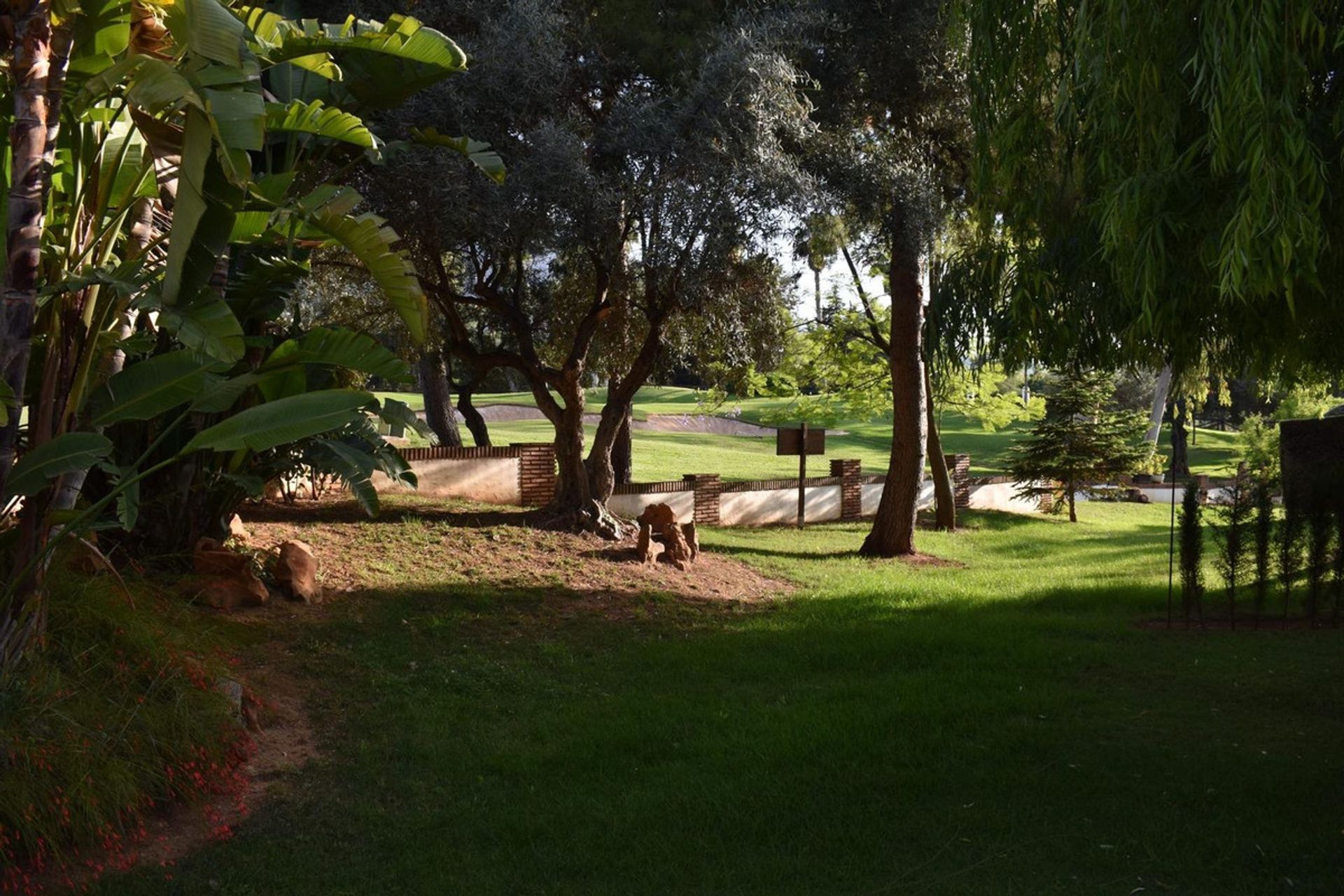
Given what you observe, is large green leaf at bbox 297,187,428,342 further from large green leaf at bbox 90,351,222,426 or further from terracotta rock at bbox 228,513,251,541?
terracotta rock at bbox 228,513,251,541

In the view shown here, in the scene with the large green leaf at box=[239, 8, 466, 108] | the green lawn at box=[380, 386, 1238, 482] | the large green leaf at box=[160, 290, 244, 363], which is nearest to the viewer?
the large green leaf at box=[160, 290, 244, 363]

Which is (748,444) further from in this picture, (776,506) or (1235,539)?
(1235,539)

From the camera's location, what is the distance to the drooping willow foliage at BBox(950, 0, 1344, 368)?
16.9ft

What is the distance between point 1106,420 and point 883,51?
12.9 metres

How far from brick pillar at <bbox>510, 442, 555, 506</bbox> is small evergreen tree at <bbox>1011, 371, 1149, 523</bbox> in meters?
11.9

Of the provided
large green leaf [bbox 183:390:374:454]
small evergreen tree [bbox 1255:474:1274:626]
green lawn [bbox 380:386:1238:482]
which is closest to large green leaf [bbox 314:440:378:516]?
large green leaf [bbox 183:390:374:454]

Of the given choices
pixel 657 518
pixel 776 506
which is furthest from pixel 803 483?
pixel 657 518

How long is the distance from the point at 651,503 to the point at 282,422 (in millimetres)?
12650

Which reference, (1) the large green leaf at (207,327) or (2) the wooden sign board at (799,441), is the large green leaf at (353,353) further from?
(2) the wooden sign board at (799,441)

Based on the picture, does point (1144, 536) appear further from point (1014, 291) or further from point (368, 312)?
point (1014, 291)

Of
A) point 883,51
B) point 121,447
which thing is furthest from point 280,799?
point 883,51

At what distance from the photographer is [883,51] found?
591 inches

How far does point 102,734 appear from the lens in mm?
5633

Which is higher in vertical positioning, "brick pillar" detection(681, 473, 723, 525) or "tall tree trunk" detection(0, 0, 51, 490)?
"tall tree trunk" detection(0, 0, 51, 490)
